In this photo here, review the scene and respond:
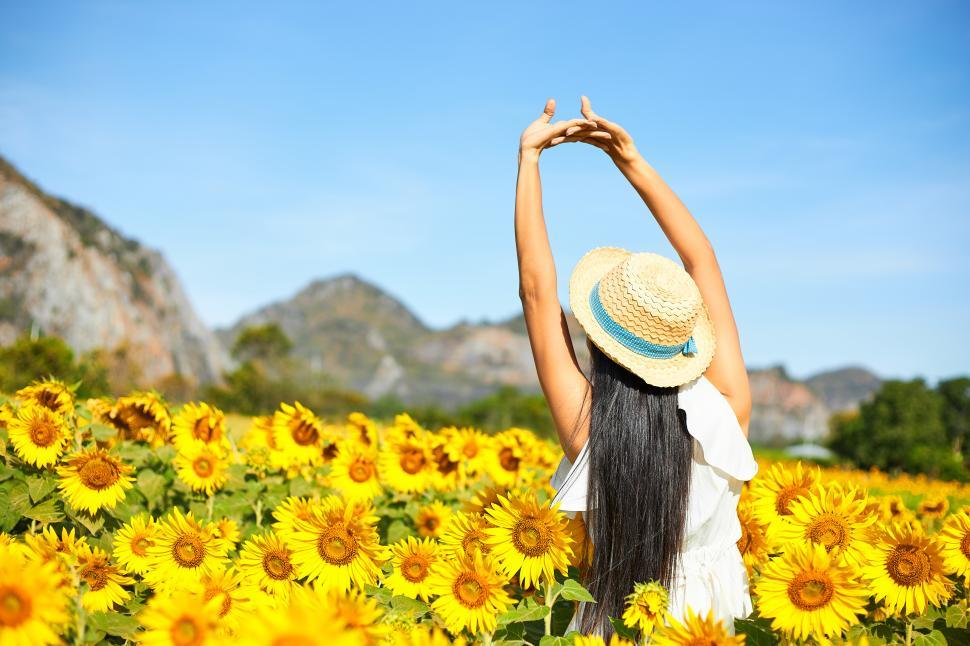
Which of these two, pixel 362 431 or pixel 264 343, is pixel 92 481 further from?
pixel 264 343

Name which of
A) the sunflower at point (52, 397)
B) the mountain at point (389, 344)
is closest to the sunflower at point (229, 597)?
the sunflower at point (52, 397)

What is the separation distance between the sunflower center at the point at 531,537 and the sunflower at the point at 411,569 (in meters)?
0.28

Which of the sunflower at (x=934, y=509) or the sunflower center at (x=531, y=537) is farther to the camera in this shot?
the sunflower at (x=934, y=509)

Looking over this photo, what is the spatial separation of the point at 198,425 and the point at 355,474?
0.66 m

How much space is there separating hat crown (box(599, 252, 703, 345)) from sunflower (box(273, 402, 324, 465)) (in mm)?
1771

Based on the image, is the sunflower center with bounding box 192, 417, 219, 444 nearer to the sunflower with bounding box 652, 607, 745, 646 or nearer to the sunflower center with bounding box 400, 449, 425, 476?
the sunflower center with bounding box 400, 449, 425, 476

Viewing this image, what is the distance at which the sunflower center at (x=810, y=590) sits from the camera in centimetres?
180

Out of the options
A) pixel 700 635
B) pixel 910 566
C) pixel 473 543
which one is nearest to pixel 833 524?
pixel 910 566

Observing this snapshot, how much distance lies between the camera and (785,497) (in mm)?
2543

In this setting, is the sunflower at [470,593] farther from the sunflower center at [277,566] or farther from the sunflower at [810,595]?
the sunflower at [810,595]

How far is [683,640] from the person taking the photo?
1.56m

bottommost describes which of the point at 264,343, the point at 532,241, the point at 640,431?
the point at 640,431

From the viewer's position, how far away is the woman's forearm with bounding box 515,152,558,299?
7.11ft

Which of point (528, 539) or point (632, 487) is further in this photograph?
point (632, 487)
